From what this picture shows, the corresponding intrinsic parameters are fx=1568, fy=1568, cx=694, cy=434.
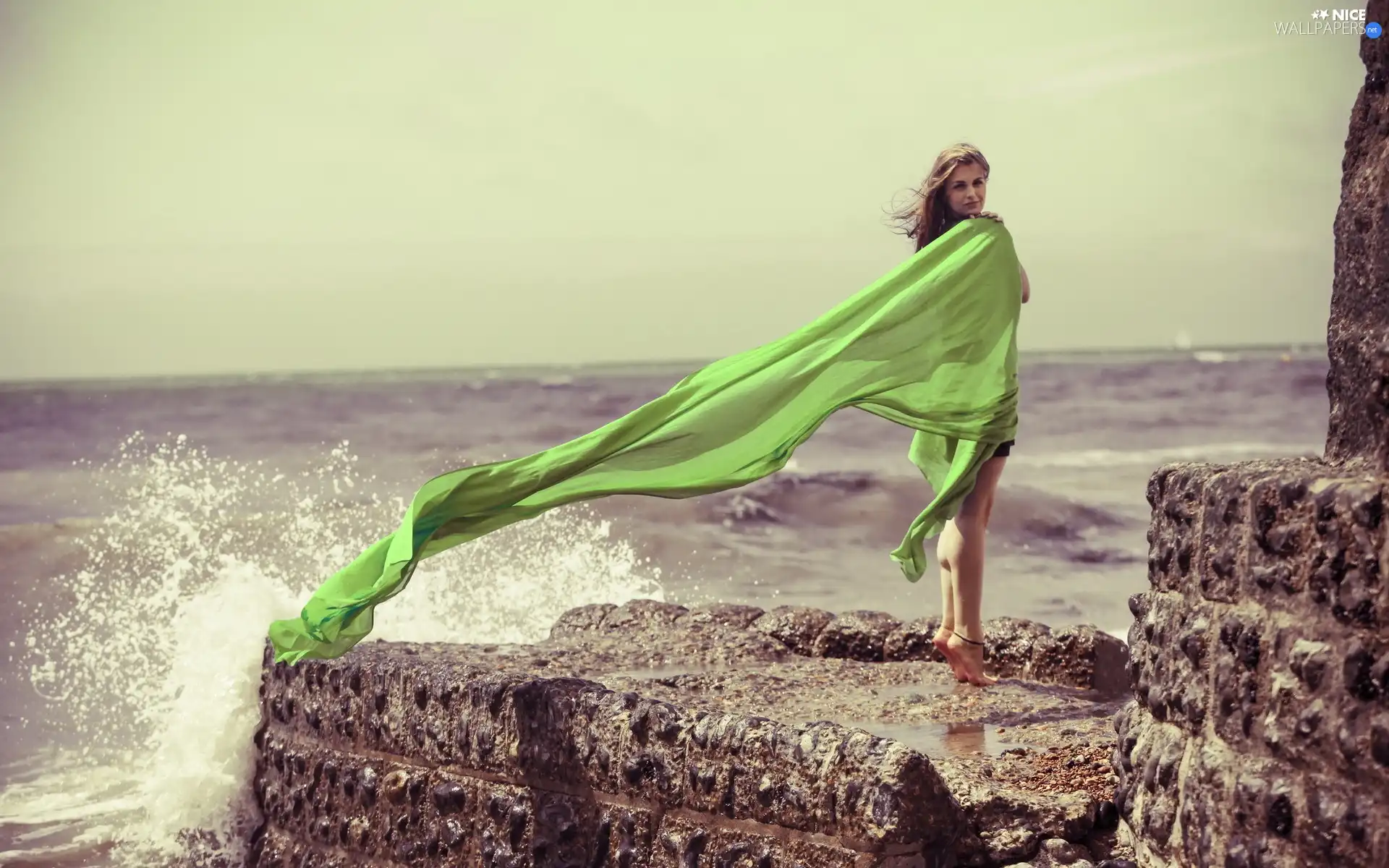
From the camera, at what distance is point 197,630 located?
20.2 feet

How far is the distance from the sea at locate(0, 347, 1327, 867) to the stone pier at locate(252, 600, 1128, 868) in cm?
81

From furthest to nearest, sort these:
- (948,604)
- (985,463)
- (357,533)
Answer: (357,533)
(948,604)
(985,463)

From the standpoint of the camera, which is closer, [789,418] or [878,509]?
[789,418]

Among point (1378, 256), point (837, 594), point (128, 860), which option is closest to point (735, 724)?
point (1378, 256)

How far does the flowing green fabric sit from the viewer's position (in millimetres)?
4793

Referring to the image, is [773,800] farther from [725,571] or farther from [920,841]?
[725,571]

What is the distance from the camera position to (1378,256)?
9.98ft

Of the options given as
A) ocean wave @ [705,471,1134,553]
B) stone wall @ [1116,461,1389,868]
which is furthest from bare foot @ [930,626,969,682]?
ocean wave @ [705,471,1134,553]

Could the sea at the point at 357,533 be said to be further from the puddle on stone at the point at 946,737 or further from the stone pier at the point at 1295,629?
→ the stone pier at the point at 1295,629

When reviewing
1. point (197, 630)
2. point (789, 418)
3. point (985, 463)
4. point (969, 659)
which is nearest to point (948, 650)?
point (969, 659)

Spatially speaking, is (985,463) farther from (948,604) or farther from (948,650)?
(948,650)

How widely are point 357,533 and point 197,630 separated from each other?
1150cm

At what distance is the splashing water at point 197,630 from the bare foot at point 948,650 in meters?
2.49

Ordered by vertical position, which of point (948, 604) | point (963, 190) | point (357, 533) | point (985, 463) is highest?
point (963, 190)
